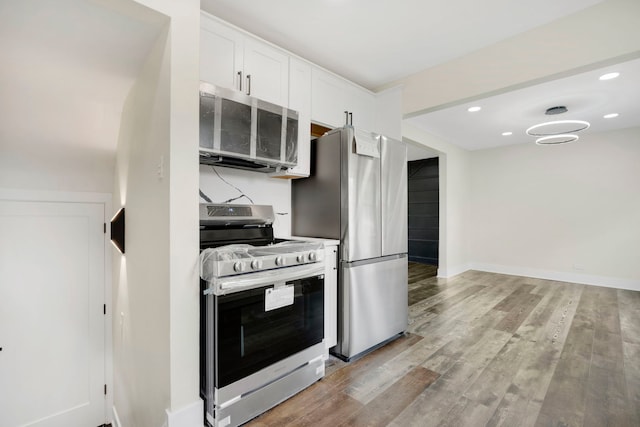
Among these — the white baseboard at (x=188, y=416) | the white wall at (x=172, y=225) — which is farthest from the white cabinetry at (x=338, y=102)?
the white baseboard at (x=188, y=416)

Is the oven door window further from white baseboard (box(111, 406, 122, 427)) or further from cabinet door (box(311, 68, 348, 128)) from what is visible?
white baseboard (box(111, 406, 122, 427))

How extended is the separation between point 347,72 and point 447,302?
10.8 feet

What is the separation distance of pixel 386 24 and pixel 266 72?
1.06m

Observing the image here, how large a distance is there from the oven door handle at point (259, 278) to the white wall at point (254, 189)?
869 mm

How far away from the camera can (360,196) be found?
2.49 metres

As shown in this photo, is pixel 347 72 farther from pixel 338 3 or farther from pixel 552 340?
pixel 552 340

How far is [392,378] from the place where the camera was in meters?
2.16

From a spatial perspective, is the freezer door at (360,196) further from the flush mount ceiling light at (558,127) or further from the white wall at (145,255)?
the flush mount ceiling light at (558,127)

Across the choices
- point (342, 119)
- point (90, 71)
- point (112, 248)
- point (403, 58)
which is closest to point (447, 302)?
point (342, 119)


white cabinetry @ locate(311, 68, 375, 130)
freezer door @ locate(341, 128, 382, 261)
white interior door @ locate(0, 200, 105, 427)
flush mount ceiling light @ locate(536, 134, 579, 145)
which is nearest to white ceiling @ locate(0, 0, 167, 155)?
white interior door @ locate(0, 200, 105, 427)

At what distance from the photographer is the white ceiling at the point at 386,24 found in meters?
2.13

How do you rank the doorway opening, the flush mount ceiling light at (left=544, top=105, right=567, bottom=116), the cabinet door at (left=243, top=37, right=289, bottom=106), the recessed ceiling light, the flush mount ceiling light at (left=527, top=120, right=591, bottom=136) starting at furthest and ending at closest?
the doorway opening, the flush mount ceiling light at (left=544, top=105, right=567, bottom=116), the flush mount ceiling light at (left=527, top=120, right=591, bottom=136), the recessed ceiling light, the cabinet door at (left=243, top=37, right=289, bottom=106)

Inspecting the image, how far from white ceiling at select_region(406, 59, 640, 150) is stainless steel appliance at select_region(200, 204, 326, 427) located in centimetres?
313

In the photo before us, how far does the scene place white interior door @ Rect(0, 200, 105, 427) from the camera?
241 cm
